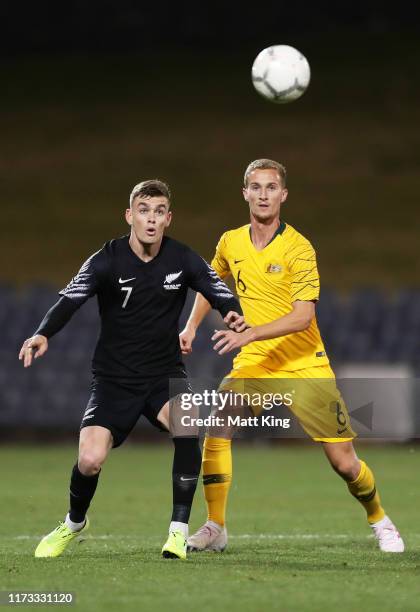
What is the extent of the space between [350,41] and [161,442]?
16567 millimetres

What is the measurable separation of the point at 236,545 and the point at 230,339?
1.63m

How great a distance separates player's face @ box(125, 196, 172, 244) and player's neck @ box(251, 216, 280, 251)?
2.57 ft

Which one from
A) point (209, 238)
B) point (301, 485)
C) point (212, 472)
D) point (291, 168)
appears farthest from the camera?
point (291, 168)

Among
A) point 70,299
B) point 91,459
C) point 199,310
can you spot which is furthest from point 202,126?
point 91,459

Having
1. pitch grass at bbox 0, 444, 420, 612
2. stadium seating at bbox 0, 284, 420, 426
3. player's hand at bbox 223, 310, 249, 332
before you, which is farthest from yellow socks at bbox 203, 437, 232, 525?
stadium seating at bbox 0, 284, 420, 426

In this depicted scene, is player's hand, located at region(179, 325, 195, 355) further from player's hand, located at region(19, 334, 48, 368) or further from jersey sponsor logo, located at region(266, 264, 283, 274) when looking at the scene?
player's hand, located at region(19, 334, 48, 368)

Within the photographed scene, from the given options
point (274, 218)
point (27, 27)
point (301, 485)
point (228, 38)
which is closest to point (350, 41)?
point (228, 38)

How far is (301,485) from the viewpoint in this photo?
38.9 feet

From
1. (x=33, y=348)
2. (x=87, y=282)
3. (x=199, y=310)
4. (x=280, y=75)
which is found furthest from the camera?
(x=280, y=75)

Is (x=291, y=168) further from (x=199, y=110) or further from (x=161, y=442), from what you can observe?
(x=161, y=442)

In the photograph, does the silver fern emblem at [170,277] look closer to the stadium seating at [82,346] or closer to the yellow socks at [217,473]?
the yellow socks at [217,473]

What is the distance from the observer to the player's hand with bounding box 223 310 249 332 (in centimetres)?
662

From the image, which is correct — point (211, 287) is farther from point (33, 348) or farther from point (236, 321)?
point (33, 348)

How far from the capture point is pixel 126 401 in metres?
6.76
